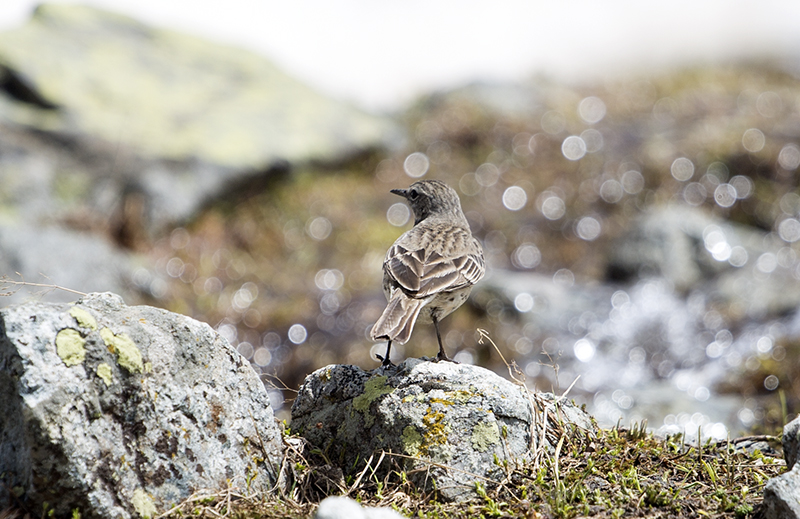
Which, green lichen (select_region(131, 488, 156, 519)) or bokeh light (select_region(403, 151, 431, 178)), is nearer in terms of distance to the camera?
green lichen (select_region(131, 488, 156, 519))

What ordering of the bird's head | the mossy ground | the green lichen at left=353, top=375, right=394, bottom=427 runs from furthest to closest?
the bird's head → the green lichen at left=353, top=375, right=394, bottom=427 → the mossy ground

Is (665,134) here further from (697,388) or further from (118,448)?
(118,448)

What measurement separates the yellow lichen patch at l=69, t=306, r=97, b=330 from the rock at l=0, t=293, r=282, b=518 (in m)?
0.01

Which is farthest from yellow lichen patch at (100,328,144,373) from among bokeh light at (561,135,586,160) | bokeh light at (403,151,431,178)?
bokeh light at (561,135,586,160)

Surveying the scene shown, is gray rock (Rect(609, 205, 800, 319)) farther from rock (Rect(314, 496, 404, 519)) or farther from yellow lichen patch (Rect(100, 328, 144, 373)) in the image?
yellow lichen patch (Rect(100, 328, 144, 373))

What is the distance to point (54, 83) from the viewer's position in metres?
19.5

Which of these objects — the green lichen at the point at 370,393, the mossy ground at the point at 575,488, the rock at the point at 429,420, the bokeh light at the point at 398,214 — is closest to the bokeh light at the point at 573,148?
the bokeh light at the point at 398,214

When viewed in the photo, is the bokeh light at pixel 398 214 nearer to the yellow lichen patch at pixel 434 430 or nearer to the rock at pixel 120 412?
the yellow lichen patch at pixel 434 430

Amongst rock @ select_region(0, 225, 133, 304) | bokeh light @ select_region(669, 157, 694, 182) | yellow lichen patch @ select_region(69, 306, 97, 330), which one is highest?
bokeh light @ select_region(669, 157, 694, 182)

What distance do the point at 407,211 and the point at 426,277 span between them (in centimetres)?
1390

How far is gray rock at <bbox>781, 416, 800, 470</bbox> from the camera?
4918mm

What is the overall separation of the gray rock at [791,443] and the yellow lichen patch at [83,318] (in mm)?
4916

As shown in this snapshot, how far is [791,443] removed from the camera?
501 centimetres

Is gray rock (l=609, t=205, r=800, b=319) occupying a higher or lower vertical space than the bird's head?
lower
